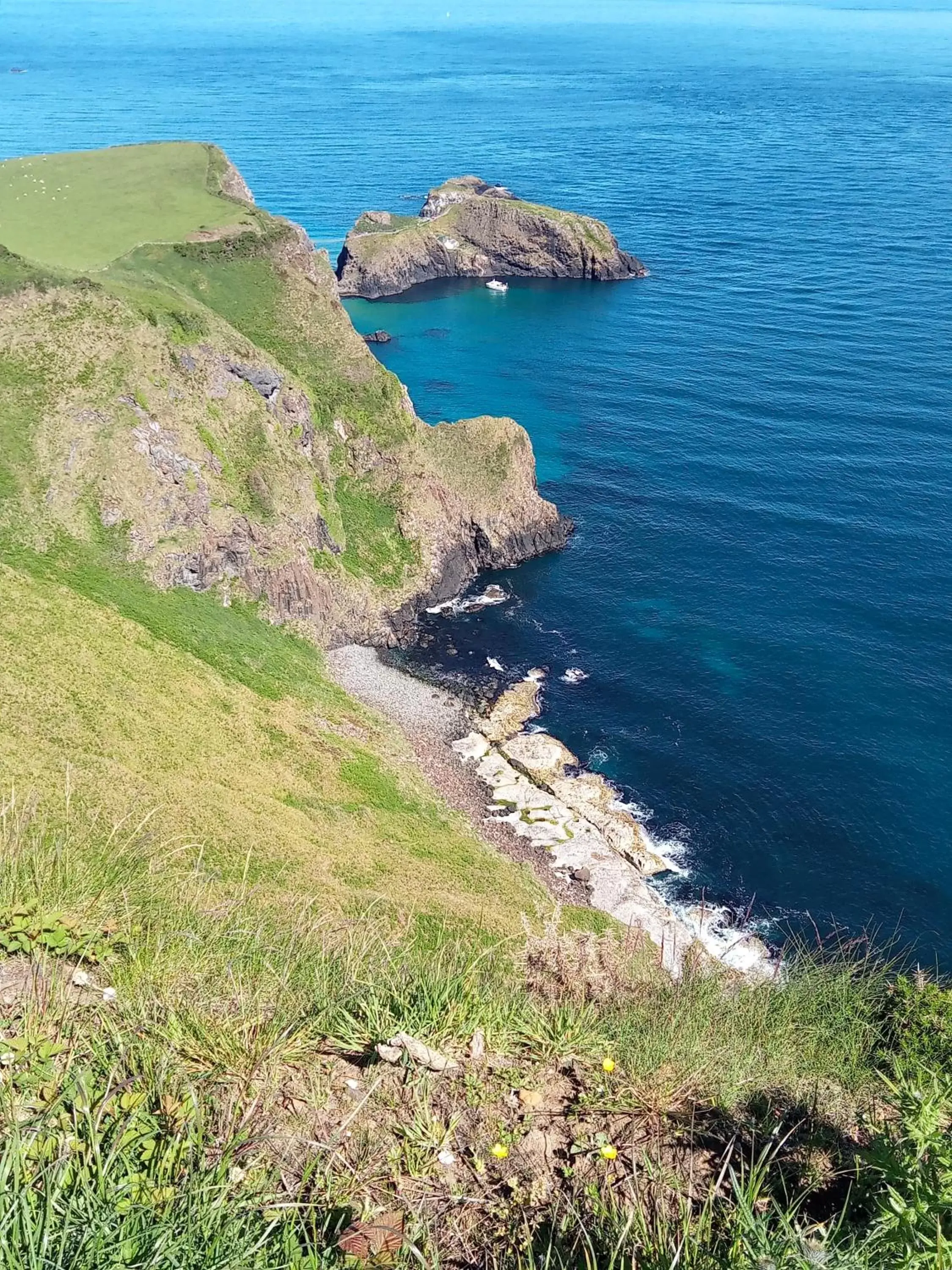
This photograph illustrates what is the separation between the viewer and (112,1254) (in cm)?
673

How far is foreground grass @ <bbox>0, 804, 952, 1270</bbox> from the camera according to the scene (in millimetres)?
7715

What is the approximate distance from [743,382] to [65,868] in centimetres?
10920

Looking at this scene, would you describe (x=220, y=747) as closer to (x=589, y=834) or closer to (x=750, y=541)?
(x=589, y=834)

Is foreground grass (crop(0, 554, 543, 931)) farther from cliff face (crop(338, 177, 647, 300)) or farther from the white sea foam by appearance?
cliff face (crop(338, 177, 647, 300))

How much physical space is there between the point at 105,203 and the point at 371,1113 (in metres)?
104

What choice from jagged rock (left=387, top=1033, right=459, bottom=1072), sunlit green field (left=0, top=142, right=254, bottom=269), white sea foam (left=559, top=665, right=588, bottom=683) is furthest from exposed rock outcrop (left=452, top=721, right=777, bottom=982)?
sunlit green field (left=0, top=142, right=254, bottom=269)

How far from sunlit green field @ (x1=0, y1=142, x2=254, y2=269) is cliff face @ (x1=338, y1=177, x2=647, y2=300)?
4584 centimetres

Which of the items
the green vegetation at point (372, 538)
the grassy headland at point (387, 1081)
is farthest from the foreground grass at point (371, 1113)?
the green vegetation at point (372, 538)

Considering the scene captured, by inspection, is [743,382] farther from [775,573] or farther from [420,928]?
[420,928]

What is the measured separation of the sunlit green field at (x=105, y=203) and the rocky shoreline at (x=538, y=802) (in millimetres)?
47399

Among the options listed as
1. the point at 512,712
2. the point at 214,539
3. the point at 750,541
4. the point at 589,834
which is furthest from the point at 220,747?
the point at 750,541

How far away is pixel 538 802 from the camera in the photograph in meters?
57.4

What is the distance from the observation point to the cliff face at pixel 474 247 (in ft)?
497

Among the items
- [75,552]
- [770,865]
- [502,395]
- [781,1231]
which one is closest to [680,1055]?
[781,1231]
